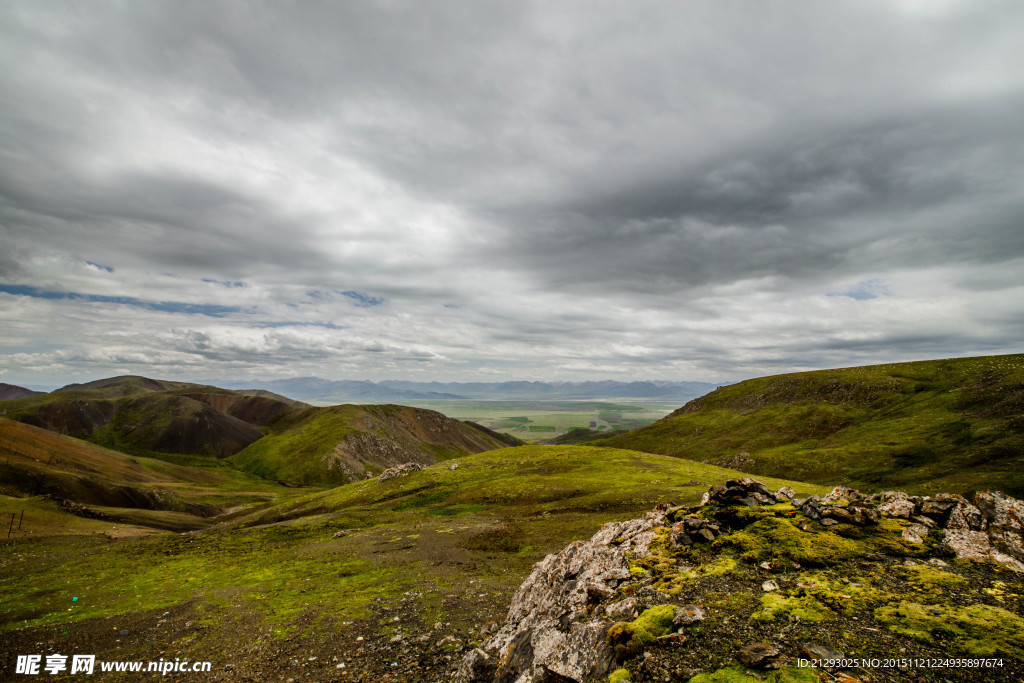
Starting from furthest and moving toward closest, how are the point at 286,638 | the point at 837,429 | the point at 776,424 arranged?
the point at 776,424 < the point at 837,429 < the point at 286,638

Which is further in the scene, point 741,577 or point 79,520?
point 79,520

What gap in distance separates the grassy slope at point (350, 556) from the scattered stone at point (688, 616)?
60.8 feet

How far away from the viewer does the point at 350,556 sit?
50.2 metres

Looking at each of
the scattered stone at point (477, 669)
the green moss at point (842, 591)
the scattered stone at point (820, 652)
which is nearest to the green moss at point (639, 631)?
the scattered stone at point (820, 652)

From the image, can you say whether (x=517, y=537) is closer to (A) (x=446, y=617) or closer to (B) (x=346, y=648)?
A: (A) (x=446, y=617)

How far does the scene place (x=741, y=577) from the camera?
2050 centimetres

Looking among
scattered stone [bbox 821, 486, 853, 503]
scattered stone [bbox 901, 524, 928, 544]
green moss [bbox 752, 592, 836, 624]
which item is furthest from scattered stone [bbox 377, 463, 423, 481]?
scattered stone [bbox 901, 524, 928, 544]

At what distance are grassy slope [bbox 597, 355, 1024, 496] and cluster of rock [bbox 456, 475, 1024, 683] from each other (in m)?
83.4

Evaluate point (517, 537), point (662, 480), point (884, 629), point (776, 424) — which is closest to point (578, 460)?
point (662, 480)

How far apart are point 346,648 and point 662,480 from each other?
6493cm

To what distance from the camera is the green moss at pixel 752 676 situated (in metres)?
12.6

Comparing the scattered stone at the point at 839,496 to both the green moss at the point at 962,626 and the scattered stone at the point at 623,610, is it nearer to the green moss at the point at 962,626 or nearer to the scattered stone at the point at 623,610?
the green moss at the point at 962,626

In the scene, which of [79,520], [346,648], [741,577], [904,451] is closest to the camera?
[741,577]

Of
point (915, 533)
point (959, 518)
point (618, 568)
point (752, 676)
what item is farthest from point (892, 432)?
point (752, 676)
